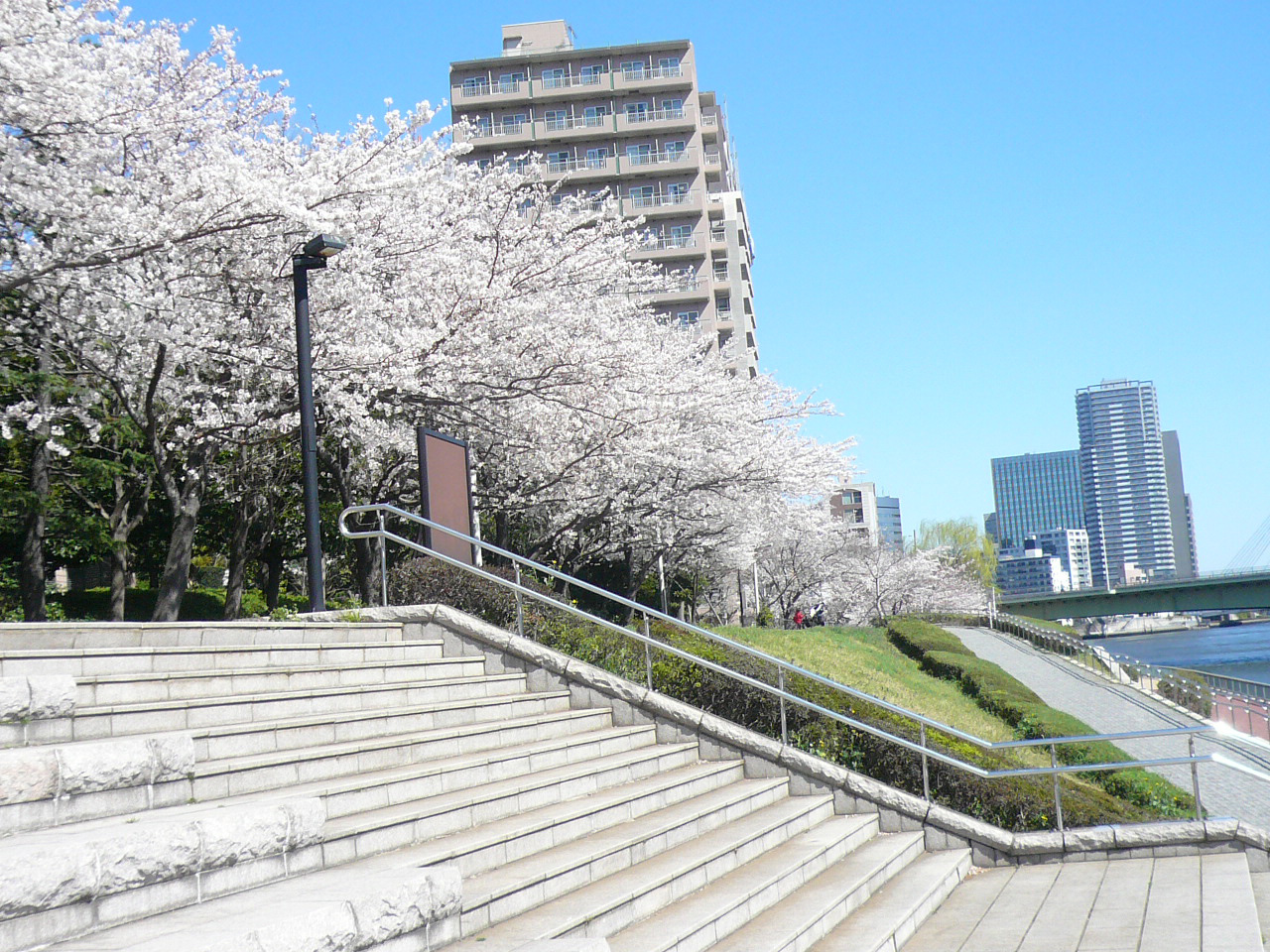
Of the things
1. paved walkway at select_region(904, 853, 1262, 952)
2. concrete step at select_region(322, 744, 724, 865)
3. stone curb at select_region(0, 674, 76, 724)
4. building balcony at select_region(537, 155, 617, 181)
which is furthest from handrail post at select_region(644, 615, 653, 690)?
building balcony at select_region(537, 155, 617, 181)

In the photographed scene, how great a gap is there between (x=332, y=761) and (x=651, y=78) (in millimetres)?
69312

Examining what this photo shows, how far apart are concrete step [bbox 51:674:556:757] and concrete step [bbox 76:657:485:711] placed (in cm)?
10

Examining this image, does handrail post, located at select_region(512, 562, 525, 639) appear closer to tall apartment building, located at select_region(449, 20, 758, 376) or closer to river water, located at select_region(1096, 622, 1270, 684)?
river water, located at select_region(1096, 622, 1270, 684)

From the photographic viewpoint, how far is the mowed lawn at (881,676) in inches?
708

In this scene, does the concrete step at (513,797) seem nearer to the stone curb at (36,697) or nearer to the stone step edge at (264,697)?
the stone step edge at (264,697)

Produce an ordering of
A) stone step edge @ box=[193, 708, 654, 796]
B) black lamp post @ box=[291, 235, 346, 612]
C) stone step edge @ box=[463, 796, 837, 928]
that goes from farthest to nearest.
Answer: black lamp post @ box=[291, 235, 346, 612] < stone step edge @ box=[193, 708, 654, 796] < stone step edge @ box=[463, 796, 837, 928]

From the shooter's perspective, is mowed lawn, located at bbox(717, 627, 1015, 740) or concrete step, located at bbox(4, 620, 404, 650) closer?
concrete step, located at bbox(4, 620, 404, 650)

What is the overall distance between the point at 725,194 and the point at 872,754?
72655 mm

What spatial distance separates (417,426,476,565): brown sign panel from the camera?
11828mm

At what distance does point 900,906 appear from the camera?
7.46 m

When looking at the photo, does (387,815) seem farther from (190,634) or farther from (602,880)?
(190,634)

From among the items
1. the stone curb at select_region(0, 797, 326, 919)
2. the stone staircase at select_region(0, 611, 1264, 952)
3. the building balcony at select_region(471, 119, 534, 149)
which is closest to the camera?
the stone curb at select_region(0, 797, 326, 919)

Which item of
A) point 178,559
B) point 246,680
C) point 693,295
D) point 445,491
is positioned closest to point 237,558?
point 178,559

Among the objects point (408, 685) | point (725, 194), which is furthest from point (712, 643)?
point (725, 194)
